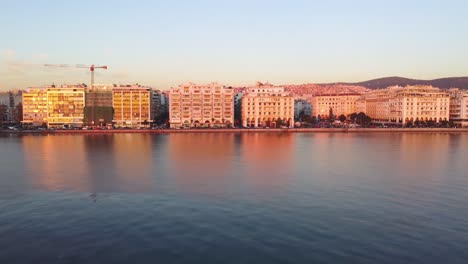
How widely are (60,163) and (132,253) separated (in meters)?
15.8

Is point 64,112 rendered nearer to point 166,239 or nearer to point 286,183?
point 286,183

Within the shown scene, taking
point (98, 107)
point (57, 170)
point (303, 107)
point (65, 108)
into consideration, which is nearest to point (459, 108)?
point (303, 107)

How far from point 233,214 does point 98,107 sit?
5312cm

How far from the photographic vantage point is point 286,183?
16297mm

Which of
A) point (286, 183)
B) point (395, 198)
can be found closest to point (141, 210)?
point (286, 183)

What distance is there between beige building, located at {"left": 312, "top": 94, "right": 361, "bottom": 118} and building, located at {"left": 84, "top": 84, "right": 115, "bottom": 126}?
4156 cm

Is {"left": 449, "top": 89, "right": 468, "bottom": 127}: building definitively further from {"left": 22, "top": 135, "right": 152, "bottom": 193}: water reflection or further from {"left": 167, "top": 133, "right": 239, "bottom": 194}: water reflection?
{"left": 22, "top": 135, "right": 152, "bottom": 193}: water reflection

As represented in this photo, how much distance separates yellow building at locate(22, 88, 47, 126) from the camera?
2392 inches

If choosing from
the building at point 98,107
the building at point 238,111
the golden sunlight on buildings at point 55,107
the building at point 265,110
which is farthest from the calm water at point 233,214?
the building at point 238,111

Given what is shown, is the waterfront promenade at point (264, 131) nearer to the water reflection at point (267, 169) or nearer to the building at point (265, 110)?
the building at point (265, 110)

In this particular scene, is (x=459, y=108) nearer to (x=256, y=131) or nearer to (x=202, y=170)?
(x=256, y=131)

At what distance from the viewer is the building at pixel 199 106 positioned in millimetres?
60219

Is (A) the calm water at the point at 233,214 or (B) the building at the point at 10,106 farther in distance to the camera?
(B) the building at the point at 10,106

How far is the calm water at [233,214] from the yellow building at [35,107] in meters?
43.4
